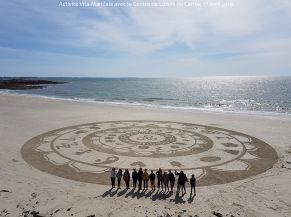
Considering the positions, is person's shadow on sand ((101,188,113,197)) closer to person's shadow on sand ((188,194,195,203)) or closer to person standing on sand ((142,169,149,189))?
person standing on sand ((142,169,149,189))

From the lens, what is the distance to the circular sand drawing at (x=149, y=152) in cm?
2056

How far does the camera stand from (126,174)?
17719 mm

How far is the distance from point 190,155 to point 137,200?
30.6 feet

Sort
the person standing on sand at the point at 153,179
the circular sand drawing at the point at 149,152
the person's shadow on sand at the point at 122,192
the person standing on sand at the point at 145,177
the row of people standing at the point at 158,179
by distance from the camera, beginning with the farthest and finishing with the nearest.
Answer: the circular sand drawing at the point at 149,152
the person standing on sand at the point at 145,177
the person standing on sand at the point at 153,179
the row of people standing at the point at 158,179
the person's shadow on sand at the point at 122,192

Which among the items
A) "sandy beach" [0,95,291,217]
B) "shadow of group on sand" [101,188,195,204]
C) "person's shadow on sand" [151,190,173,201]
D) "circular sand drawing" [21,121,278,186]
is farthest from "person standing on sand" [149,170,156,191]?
"circular sand drawing" [21,121,278,186]

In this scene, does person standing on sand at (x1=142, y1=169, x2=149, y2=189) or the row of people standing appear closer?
the row of people standing

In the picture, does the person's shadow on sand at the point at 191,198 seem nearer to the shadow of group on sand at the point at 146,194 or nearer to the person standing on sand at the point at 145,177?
the shadow of group on sand at the point at 146,194

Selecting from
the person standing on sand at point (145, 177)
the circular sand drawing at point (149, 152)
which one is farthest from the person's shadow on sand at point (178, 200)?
the circular sand drawing at point (149, 152)

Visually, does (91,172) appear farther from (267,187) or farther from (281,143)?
(281,143)

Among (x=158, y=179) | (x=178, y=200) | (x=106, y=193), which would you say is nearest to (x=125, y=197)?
(x=106, y=193)

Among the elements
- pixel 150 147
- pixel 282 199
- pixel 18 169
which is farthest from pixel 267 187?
pixel 18 169

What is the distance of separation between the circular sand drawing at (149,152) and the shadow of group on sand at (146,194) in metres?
1.78

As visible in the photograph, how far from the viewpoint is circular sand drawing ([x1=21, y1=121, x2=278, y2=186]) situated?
67.5ft

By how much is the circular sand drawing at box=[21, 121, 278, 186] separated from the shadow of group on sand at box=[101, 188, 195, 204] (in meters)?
1.78
